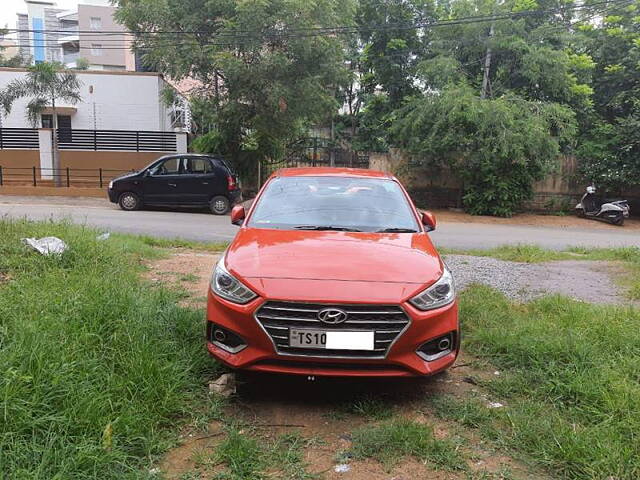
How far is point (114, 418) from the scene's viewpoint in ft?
9.23

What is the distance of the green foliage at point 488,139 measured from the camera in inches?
574

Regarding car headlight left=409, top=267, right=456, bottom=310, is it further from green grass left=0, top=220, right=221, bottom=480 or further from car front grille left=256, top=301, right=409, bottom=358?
green grass left=0, top=220, right=221, bottom=480

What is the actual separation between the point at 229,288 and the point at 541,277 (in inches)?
203

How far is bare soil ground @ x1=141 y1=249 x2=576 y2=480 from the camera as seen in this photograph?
2.71m

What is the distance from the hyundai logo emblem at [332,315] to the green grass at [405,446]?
66 cm

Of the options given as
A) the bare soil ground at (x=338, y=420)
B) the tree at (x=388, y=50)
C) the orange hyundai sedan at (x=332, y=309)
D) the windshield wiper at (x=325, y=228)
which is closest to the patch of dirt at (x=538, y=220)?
the tree at (x=388, y=50)

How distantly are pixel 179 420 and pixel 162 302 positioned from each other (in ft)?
5.15

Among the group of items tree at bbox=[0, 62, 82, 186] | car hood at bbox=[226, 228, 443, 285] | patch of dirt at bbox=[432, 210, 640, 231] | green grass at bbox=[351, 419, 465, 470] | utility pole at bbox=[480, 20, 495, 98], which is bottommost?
patch of dirt at bbox=[432, 210, 640, 231]

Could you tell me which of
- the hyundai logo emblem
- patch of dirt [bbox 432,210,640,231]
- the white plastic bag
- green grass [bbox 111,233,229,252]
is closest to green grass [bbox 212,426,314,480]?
the hyundai logo emblem

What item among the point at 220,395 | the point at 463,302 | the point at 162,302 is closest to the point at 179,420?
the point at 220,395

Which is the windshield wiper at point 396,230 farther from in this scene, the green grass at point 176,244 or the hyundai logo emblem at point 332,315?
the green grass at point 176,244

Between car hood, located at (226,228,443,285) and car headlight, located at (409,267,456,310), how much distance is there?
0.18 ft

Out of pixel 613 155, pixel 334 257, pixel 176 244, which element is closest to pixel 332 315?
pixel 334 257

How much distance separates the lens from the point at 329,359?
309cm
